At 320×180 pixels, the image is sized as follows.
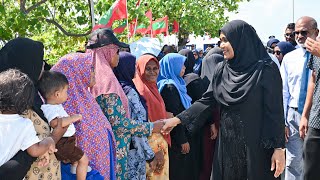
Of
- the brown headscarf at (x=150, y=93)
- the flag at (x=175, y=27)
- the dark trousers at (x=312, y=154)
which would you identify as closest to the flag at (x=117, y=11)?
the brown headscarf at (x=150, y=93)

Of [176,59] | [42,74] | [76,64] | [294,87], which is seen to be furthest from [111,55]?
[294,87]

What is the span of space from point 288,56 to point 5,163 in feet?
12.4

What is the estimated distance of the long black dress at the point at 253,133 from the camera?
11.4ft

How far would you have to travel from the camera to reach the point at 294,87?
203 inches

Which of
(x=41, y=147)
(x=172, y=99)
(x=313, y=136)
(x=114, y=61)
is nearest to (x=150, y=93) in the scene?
(x=172, y=99)

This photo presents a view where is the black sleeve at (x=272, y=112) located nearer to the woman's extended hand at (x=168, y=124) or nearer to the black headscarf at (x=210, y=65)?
the woman's extended hand at (x=168, y=124)

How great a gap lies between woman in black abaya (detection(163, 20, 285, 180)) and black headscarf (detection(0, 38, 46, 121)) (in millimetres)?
1544

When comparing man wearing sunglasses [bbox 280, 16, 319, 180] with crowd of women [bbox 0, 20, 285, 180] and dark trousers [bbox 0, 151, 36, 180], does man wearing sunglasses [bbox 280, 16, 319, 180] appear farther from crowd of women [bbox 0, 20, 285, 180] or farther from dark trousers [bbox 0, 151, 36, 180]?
dark trousers [bbox 0, 151, 36, 180]

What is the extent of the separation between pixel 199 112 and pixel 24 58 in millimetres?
1787

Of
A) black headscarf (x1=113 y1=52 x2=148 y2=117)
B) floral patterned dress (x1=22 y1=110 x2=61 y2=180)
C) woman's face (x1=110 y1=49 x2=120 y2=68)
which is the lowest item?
floral patterned dress (x1=22 y1=110 x2=61 y2=180)

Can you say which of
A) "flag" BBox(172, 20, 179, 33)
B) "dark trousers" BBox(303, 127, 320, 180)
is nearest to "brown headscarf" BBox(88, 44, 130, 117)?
"dark trousers" BBox(303, 127, 320, 180)

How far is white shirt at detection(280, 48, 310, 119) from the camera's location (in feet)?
16.7

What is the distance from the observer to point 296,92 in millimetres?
5090

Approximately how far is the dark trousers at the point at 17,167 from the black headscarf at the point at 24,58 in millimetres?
351
